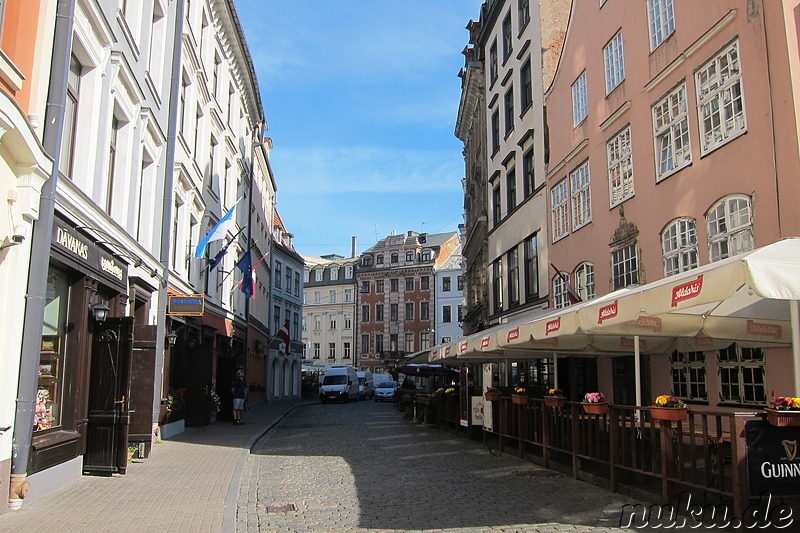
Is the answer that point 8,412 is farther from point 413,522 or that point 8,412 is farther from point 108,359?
point 413,522

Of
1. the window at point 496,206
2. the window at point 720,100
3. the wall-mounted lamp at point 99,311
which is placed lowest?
the wall-mounted lamp at point 99,311

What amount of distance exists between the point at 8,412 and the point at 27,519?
126 cm

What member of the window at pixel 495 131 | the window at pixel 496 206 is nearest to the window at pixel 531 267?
the window at pixel 496 206

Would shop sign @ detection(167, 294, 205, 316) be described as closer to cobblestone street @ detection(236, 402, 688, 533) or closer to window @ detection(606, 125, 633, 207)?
cobblestone street @ detection(236, 402, 688, 533)

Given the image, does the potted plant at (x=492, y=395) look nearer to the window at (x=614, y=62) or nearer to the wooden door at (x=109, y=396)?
the wooden door at (x=109, y=396)

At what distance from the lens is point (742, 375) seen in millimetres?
11289

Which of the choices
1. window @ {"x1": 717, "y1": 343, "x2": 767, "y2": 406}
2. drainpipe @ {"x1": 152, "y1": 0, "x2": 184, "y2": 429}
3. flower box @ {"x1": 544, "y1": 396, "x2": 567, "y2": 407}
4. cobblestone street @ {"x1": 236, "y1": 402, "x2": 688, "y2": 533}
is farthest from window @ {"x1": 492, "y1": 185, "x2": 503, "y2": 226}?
flower box @ {"x1": 544, "y1": 396, "x2": 567, "y2": 407}

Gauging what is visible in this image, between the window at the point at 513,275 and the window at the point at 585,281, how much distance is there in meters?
5.64

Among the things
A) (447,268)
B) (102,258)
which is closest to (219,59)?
(102,258)

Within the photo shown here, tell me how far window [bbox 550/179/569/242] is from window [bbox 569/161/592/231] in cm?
48

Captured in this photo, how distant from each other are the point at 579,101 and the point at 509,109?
24.3 ft

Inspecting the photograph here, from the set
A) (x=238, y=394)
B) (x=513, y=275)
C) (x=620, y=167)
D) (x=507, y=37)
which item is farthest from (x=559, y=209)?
(x=238, y=394)

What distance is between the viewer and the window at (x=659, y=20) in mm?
13406

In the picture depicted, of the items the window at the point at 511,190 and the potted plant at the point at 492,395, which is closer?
the potted plant at the point at 492,395
